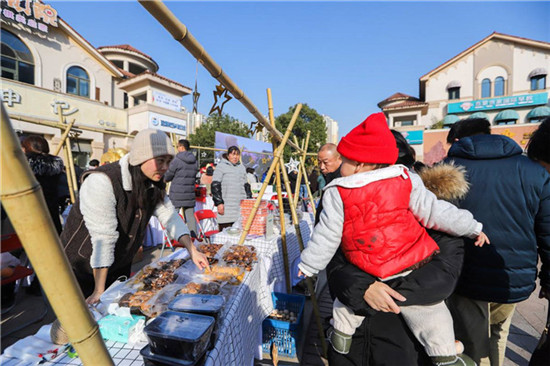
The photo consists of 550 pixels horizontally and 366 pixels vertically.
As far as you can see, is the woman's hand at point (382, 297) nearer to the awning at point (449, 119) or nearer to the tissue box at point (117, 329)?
the tissue box at point (117, 329)

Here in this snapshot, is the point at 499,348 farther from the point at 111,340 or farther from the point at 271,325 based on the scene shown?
the point at 111,340

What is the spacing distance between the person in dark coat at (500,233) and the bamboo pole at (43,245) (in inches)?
85.7

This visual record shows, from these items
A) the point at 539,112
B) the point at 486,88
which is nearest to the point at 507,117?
the point at 539,112

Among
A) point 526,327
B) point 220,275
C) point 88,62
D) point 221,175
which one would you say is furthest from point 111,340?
point 88,62

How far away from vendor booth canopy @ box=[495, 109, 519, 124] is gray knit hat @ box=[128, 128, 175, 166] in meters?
29.7

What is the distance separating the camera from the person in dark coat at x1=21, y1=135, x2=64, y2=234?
3486 millimetres

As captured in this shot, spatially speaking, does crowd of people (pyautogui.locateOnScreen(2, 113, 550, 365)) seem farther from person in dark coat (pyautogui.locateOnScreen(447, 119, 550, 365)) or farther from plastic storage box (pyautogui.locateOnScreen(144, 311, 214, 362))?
plastic storage box (pyautogui.locateOnScreen(144, 311, 214, 362))

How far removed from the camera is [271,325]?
2.70 meters

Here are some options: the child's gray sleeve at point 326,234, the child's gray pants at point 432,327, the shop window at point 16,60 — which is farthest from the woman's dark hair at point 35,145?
the shop window at point 16,60

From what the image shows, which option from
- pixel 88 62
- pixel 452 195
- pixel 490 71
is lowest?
pixel 452 195

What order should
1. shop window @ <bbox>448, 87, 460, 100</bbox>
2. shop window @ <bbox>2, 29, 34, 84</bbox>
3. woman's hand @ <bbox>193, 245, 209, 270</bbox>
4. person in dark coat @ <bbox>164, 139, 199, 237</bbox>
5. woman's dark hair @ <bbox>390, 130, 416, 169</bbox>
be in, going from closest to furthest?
woman's dark hair @ <bbox>390, 130, 416, 169</bbox>, woman's hand @ <bbox>193, 245, 209, 270</bbox>, person in dark coat @ <bbox>164, 139, 199, 237</bbox>, shop window @ <bbox>2, 29, 34, 84</bbox>, shop window @ <bbox>448, 87, 460, 100</bbox>

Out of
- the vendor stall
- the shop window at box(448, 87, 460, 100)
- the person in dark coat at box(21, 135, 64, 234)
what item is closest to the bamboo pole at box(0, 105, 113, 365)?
the vendor stall

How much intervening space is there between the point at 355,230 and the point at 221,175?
3.53m

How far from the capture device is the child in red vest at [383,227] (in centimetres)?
142
